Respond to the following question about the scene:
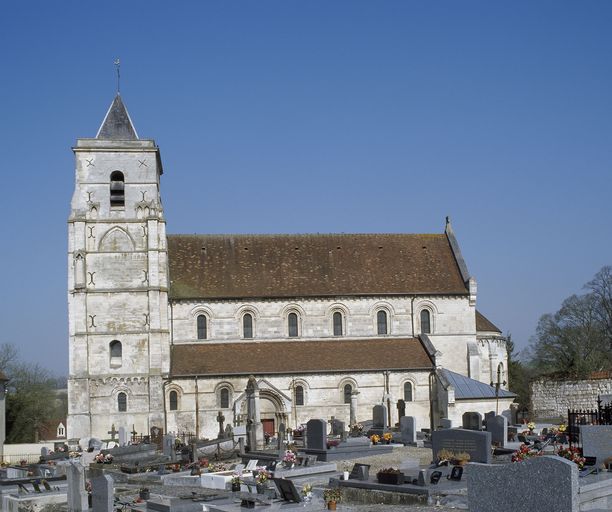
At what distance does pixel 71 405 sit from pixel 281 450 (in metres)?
17.0

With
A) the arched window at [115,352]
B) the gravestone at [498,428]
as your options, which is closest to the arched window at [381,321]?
the arched window at [115,352]

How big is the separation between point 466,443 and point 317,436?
6768mm

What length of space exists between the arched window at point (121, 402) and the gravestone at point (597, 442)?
1030 inches

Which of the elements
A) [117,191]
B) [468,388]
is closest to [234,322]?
[117,191]

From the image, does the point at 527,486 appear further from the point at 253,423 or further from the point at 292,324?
the point at 292,324

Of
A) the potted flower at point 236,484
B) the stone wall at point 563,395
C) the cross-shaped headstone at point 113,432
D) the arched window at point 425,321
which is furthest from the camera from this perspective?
the stone wall at point 563,395

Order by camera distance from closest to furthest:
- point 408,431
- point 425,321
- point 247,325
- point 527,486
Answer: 1. point 527,486
2. point 408,431
3. point 247,325
4. point 425,321

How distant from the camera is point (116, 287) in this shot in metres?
43.1

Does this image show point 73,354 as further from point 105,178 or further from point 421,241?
point 421,241

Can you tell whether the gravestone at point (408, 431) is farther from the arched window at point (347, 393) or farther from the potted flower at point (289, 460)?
the arched window at point (347, 393)

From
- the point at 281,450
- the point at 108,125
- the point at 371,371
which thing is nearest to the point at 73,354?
the point at 108,125

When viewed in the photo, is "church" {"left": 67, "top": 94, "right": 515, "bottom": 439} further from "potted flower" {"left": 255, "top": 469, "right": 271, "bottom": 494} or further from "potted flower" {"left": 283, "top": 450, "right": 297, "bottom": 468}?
"potted flower" {"left": 255, "top": 469, "right": 271, "bottom": 494}

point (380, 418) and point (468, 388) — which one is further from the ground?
point (468, 388)

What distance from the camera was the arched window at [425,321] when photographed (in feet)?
156
